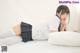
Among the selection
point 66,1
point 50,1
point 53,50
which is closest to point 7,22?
point 50,1

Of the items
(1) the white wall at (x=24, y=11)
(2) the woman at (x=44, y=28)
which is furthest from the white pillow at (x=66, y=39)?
(1) the white wall at (x=24, y=11)

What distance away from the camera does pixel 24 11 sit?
2.04 meters

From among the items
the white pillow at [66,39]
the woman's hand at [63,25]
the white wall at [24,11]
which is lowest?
the white pillow at [66,39]

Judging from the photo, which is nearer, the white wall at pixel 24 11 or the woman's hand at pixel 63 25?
the woman's hand at pixel 63 25

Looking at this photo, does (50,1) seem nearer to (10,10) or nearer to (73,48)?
(10,10)

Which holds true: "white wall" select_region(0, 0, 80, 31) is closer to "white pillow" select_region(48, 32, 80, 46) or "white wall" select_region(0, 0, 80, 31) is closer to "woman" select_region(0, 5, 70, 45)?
"woman" select_region(0, 5, 70, 45)

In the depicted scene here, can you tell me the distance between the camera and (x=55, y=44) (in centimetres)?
140

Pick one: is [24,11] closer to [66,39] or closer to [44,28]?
[44,28]

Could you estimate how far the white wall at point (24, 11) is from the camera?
199 cm

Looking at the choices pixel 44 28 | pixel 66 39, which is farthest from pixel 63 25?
pixel 66 39

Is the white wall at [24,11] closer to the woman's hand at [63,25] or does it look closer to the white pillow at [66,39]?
the woman's hand at [63,25]

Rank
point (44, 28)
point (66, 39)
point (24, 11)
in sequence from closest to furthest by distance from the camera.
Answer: point (66, 39), point (44, 28), point (24, 11)

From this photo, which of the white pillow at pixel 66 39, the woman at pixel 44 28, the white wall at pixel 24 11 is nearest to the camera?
the white pillow at pixel 66 39

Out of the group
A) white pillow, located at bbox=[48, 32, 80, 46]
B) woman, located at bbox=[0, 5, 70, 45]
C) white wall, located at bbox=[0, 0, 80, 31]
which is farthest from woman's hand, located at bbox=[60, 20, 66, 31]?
white pillow, located at bbox=[48, 32, 80, 46]
